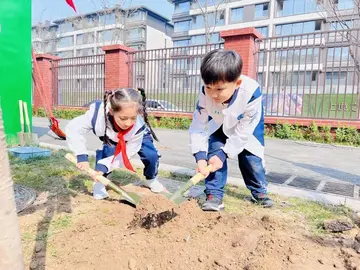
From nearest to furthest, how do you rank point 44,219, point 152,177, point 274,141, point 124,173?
point 44,219, point 152,177, point 124,173, point 274,141

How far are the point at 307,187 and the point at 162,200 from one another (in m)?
1.61

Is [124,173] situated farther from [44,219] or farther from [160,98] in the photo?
[160,98]

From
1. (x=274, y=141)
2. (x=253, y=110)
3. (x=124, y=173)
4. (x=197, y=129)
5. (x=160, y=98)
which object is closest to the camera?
(x=253, y=110)

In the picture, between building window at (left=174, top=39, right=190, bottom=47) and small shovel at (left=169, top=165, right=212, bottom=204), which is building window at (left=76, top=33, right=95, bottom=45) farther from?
small shovel at (left=169, top=165, right=212, bottom=204)

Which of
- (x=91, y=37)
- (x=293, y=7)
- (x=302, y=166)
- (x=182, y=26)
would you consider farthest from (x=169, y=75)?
(x=91, y=37)

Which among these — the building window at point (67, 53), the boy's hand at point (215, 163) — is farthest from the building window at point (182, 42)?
the boy's hand at point (215, 163)

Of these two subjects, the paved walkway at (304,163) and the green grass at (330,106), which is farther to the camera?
the green grass at (330,106)

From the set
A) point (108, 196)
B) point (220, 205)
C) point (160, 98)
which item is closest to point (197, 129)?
point (220, 205)

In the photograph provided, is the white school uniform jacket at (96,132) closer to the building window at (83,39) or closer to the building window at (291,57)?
the building window at (291,57)

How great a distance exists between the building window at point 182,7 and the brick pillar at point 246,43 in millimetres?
33792

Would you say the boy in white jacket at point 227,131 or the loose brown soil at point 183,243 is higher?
Result: the boy in white jacket at point 227,131

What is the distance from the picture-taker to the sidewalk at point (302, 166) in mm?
2900

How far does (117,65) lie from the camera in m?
10.0

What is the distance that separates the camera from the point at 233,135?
2.31 m
